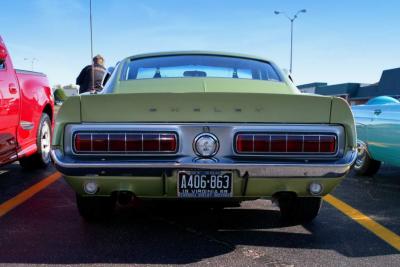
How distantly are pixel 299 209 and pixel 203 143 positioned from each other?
130cm

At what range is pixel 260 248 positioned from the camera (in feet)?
11.1

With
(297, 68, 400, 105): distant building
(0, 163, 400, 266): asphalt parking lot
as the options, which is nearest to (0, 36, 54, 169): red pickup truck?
(0, 163, 400, 266): asphalt parking lot

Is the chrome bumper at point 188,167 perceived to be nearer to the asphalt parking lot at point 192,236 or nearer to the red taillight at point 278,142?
the red taillight at point 278,142

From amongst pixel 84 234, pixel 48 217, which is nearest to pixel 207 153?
pixel 84 234

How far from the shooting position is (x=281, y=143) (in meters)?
3.15

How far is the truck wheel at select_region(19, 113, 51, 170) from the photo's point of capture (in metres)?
6.35

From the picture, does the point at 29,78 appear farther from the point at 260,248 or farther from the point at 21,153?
the point at 260,248

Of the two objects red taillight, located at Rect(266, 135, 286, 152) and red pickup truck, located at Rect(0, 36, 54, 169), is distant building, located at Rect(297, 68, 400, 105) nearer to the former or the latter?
red pickup truck, located at Rect(0, 36, 54, 169)

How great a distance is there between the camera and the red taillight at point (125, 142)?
3104 millimetres

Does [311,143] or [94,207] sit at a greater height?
[311,143]

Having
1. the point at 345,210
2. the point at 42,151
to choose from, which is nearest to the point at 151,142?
the point at 345,210

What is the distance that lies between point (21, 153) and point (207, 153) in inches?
125

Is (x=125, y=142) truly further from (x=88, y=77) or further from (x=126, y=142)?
(x=88, y=77)

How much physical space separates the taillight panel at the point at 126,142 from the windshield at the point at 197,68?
1179 millimetres
